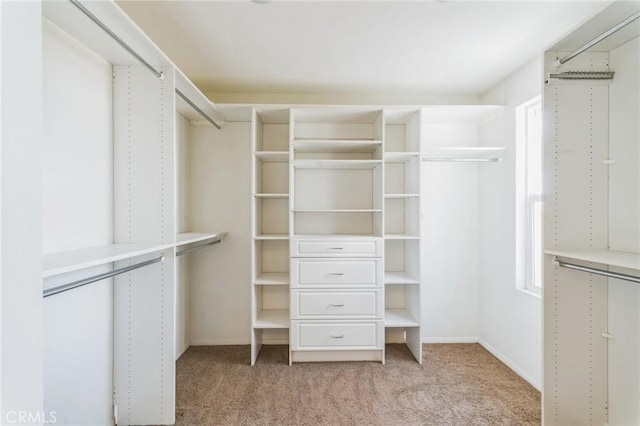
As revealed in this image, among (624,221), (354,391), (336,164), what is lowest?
(354,391)

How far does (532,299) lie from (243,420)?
2235 mm

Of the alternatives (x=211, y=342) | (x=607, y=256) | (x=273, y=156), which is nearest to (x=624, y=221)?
(x=607, y=256)

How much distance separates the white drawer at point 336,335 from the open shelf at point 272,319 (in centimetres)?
14

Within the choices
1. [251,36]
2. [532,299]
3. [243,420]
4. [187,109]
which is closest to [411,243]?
[532,299]

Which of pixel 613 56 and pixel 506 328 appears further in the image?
pixel 506 328

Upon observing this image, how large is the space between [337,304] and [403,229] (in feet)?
3.36

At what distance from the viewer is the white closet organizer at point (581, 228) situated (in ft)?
5.58

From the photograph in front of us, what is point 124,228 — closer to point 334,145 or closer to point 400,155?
point 334,145

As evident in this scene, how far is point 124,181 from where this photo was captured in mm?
1849

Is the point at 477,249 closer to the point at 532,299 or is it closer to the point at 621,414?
the point at 532,299

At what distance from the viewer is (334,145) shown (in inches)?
109

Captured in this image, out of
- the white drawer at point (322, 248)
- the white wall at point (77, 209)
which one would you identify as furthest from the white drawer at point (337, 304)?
the white wall at point (77, 209)

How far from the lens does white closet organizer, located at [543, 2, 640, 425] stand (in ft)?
5.58

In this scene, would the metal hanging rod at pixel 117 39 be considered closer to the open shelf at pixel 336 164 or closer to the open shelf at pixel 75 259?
the open shelf at pixel 75 259
